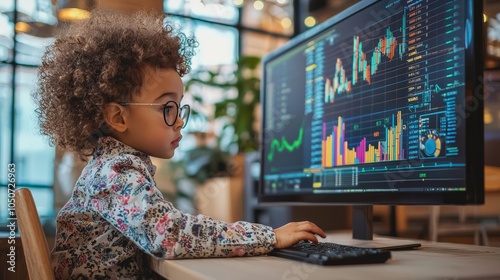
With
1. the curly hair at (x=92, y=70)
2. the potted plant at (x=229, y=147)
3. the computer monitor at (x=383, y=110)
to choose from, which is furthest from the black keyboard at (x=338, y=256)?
the potted plant at (x=229, y=147)

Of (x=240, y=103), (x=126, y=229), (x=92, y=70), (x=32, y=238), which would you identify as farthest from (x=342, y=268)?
(x=240, y=103)

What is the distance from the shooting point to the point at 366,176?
3.90 feet

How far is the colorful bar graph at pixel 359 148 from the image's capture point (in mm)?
1089

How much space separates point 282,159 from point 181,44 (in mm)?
491

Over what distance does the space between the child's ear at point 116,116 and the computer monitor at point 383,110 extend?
19.7 inches

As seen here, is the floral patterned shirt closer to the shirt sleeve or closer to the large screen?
the shirt sleeve

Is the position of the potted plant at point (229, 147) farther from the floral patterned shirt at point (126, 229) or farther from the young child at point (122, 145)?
the floral patterned shirt at point (126, 229)

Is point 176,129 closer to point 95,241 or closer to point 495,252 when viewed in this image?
point 95,241

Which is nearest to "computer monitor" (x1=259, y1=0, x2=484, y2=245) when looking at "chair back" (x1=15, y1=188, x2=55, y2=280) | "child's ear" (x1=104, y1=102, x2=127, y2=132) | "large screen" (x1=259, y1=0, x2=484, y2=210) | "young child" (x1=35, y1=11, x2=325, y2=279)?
"large screen" (x1=259, y1=0, x2=484, y2=210)

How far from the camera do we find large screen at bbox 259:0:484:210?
0.93m

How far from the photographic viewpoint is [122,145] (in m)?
1.14

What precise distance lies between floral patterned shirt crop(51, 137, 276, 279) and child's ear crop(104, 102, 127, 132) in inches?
1.2

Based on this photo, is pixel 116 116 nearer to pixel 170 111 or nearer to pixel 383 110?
pixel 170 111

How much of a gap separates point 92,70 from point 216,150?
144 inches
